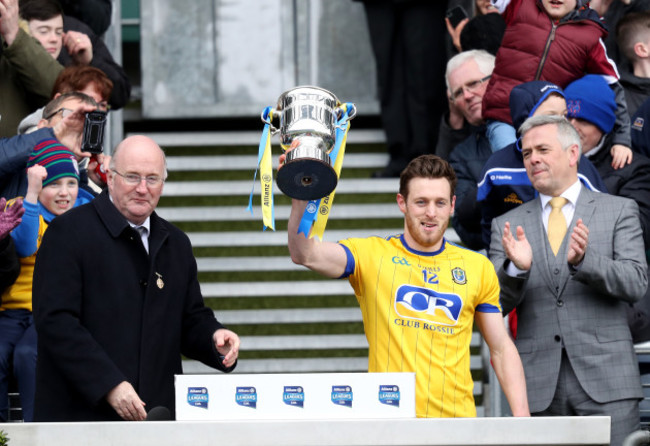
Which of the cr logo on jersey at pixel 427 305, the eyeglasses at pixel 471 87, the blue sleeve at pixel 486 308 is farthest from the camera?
the eyeglasses at pixel 471 87

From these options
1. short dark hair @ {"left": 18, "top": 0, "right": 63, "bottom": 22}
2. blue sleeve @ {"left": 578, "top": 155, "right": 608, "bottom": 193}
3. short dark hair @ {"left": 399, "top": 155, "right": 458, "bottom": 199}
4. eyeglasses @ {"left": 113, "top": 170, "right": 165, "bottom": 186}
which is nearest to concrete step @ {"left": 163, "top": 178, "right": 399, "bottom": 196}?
short dark hair @ {"left": 18, "top": 0, "right": 63, "bottom": 22}

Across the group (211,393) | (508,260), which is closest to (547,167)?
(508,260)

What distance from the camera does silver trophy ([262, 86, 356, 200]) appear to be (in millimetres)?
3541

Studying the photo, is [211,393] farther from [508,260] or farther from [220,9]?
[220,9]

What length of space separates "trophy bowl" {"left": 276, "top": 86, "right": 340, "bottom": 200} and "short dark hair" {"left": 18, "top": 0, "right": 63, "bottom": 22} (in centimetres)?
294

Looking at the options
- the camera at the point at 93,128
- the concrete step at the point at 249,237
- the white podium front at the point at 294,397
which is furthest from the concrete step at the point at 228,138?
the white podium front at the point at 294,397

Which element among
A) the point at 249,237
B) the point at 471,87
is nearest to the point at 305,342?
the point at 249,237

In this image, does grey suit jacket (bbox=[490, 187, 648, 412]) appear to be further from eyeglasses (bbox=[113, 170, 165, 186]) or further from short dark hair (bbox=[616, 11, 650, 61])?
short dark hair (bbox=[616, 11, 650, 61])

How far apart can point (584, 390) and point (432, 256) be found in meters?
0.86

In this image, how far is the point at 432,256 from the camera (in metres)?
4.30

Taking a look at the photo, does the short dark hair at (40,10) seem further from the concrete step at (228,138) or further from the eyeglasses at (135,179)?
the eyeglasses at (135,179)

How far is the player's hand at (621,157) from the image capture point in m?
5.36

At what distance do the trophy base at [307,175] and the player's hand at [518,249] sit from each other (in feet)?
3.58

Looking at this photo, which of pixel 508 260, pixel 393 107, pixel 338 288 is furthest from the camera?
pixel 393 107
